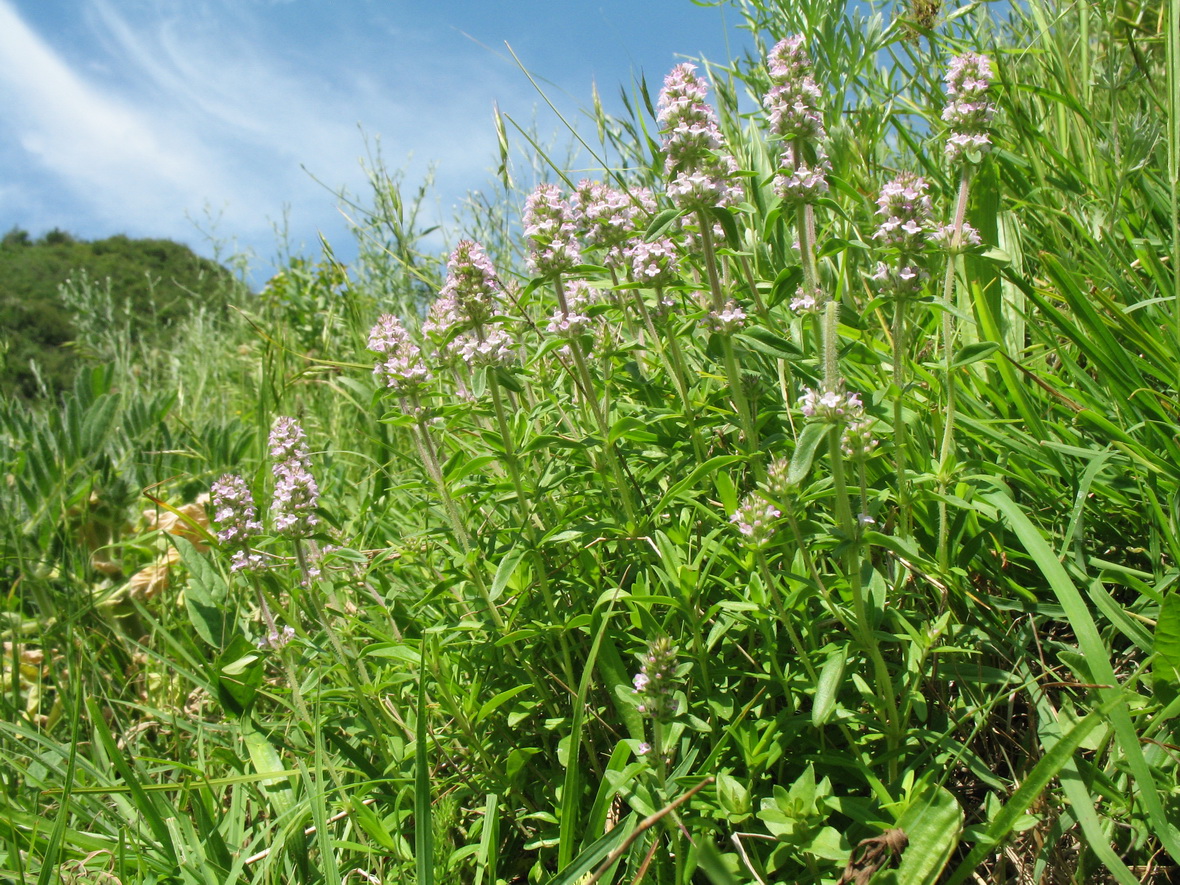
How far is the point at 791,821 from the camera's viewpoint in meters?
1.53

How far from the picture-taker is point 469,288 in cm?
212

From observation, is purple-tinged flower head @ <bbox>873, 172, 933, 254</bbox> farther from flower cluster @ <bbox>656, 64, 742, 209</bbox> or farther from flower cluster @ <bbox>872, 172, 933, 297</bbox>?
flower cluster @ <bbox>656, 64, 742, 209</bbox>

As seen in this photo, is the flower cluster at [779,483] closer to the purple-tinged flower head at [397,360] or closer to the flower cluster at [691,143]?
the flower cluster at [691,143]

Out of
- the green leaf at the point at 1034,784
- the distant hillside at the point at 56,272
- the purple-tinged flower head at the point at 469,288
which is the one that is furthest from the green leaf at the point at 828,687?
the distant hillside at the point at 56,272

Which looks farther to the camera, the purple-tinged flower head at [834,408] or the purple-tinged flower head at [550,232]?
the purple-tinged flower head at [550,232]

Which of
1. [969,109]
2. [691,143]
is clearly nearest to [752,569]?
[691,143]

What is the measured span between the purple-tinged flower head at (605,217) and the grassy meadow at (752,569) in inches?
0.5

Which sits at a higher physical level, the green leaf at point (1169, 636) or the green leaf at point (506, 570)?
the green leaf at point (506, 570)

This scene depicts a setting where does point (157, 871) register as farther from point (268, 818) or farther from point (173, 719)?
point (173, 719)

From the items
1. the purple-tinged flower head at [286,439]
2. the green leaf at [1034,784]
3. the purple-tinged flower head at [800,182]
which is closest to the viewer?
the green leaf at [1034,784]

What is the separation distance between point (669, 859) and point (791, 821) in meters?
0.42

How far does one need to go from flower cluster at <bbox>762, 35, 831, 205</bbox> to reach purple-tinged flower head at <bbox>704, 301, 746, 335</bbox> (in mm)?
323

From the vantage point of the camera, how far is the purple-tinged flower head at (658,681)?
1.55 meters

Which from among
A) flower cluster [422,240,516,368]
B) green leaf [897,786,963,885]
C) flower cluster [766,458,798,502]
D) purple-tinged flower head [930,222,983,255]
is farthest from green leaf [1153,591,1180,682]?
flower cluster [422,240,516,368]
